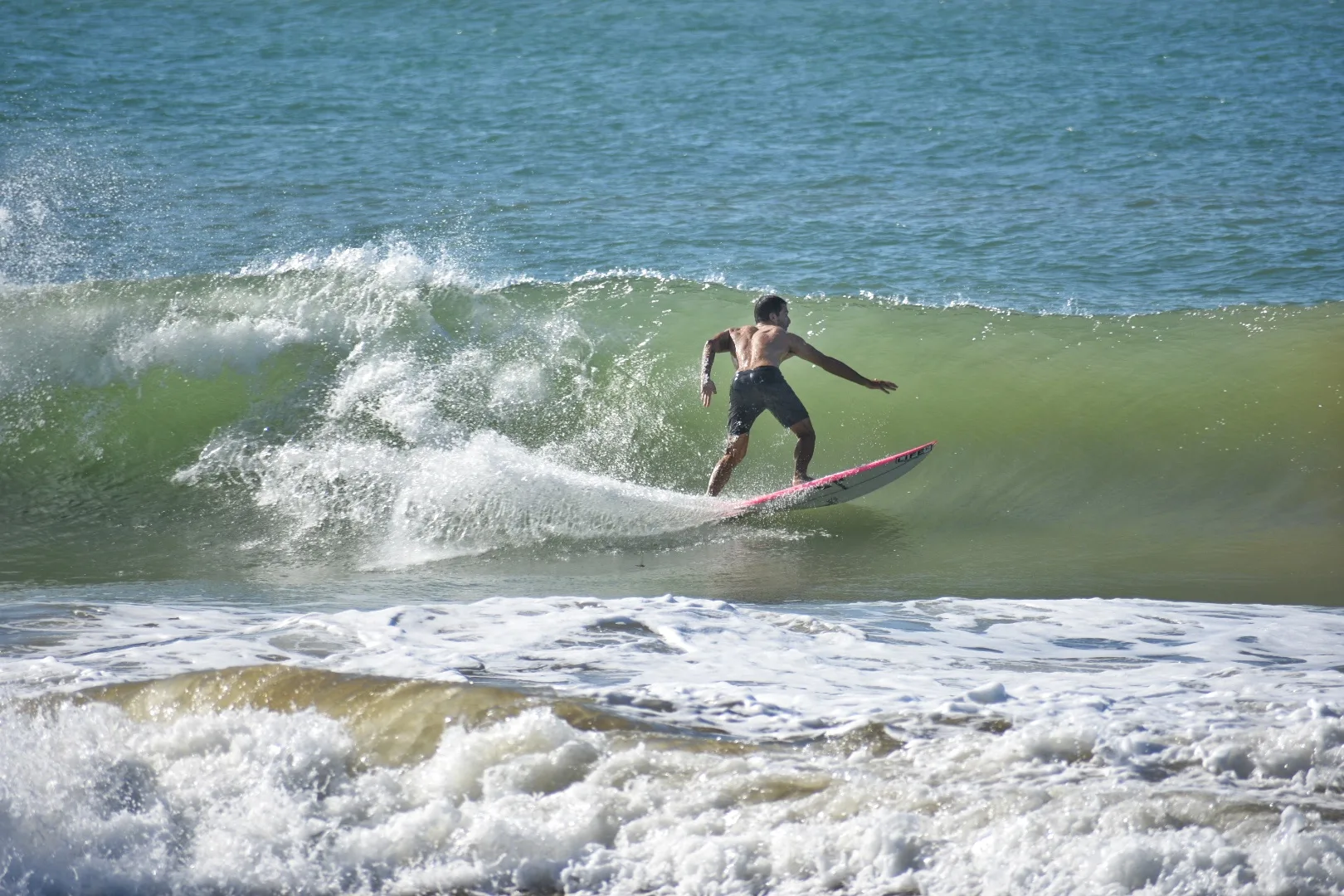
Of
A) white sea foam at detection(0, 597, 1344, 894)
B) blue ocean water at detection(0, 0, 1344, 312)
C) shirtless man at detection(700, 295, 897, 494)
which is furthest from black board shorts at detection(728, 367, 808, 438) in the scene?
blue ocean water at detection(0, 0, 1344, 312)

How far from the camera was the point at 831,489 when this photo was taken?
8.03 meters

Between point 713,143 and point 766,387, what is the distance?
12863 millimetres

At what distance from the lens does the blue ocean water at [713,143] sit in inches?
578

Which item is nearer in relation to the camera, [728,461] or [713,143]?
[728,461]

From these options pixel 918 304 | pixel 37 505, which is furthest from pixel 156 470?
pixel 918 304

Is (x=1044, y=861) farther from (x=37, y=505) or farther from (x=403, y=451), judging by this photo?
(x=37, y=505)

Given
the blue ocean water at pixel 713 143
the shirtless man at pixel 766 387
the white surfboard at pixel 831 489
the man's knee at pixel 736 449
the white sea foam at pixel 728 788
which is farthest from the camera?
the blue ocean water at pixel 713 143

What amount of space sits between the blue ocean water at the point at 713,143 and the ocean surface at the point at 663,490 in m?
0.12

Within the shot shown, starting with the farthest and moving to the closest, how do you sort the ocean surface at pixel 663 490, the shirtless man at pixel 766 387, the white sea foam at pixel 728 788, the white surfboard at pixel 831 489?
the shirtless man at pixel 766 387, the white surfboard at pixel 831 489, the ocean surface at pixel 663 490, the white sea foam at pixel 728 788

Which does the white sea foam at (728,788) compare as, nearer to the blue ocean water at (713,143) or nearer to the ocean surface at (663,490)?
the ocean surface at (663,490)

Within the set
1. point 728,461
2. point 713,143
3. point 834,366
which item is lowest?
point 728,461

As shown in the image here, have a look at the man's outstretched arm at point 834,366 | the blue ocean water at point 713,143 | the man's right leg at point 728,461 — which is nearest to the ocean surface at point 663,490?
the blue ocean water at point 713,143

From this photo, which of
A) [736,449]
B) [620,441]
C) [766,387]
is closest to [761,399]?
[766,387]

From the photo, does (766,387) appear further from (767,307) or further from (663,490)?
(663,490)
